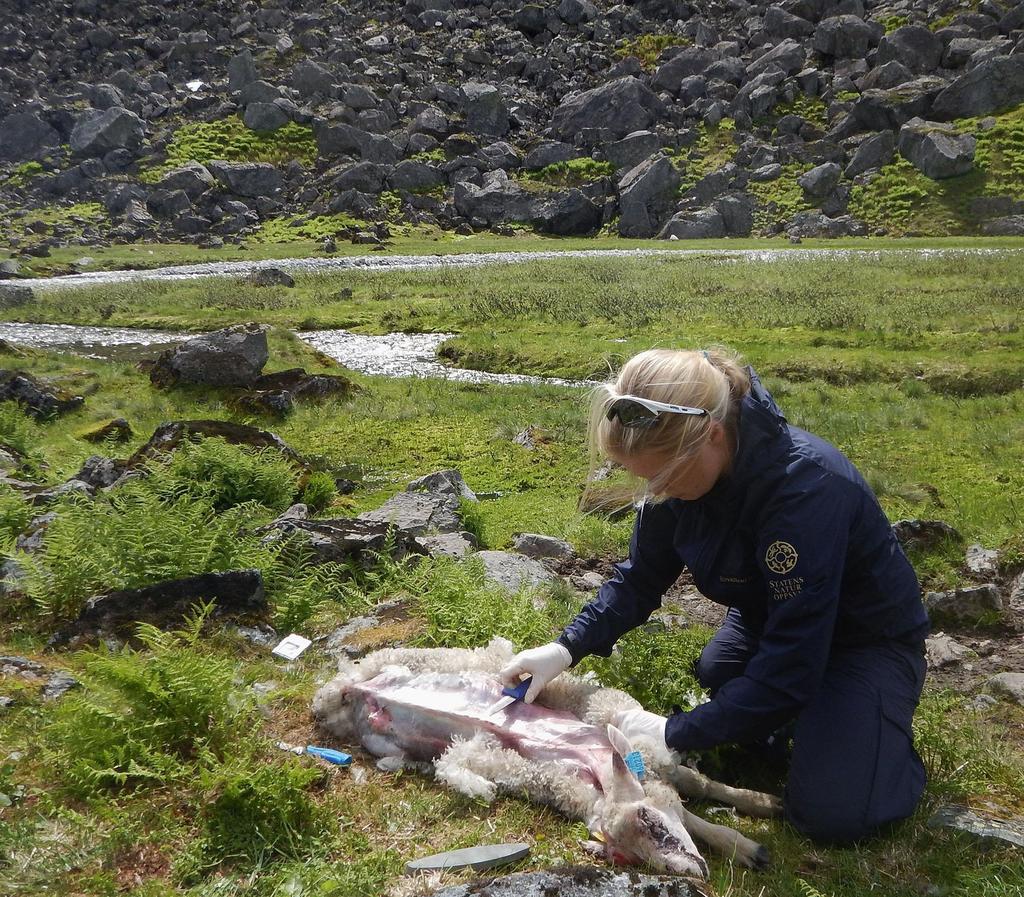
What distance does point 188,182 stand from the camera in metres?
92.1

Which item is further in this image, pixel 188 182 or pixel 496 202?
pixel 496 202

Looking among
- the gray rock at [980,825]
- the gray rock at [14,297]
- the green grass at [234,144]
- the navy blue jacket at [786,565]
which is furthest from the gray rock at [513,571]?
the green grass at [234,144]

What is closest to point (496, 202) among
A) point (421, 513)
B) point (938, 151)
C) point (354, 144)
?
point (354, 144)

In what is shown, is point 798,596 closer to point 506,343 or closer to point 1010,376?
point 1010,376

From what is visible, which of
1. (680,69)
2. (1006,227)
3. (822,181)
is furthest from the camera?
(680,69)

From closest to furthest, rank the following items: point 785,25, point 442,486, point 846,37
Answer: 1. point 442,486
2. point 846,37
3. point 785,25

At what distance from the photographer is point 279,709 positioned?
213 inches

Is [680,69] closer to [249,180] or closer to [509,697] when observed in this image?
[249,180]

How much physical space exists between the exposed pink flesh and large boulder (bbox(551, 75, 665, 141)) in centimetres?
11259

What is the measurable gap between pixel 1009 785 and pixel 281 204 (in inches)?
3917

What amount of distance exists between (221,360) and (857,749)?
18.4 metres

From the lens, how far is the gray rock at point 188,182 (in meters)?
91.6

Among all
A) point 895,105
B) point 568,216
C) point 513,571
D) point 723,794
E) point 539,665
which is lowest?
point 568,216

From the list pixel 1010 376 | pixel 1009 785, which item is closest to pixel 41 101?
pixel 1010 376
